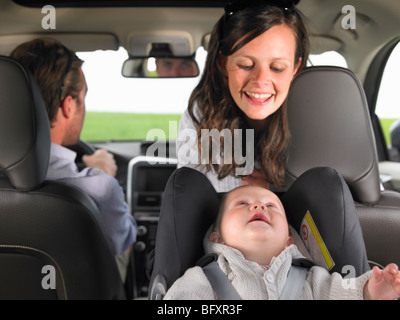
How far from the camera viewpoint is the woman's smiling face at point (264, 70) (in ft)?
5.56

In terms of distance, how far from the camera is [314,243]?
1493 mm

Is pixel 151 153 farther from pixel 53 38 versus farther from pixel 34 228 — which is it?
pixel 34 228

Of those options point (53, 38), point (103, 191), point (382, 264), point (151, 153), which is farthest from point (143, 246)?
point (382, 264)

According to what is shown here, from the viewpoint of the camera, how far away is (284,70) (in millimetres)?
1727

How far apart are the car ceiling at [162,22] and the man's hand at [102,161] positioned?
0.62m

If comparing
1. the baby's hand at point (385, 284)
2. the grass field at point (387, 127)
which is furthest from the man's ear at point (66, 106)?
the grass field at point (387, 127)

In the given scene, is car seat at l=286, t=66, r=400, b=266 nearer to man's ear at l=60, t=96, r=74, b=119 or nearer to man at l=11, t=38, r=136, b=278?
man at l=11, t=38, r=136, b=278

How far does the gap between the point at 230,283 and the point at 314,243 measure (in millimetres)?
294

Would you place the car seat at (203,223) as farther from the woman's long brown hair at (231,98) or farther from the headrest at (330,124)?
the woman's long brown hair at (231,98)

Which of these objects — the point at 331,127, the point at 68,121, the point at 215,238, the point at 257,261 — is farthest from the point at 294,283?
the point at 68,121

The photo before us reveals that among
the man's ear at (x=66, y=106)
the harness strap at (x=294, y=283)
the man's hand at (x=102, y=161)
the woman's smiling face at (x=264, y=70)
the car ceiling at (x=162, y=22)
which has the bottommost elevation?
the harness strap at (x=294, y=283)

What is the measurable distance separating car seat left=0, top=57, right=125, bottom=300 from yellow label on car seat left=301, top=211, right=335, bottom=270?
68 cm

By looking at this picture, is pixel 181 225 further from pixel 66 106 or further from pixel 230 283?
pixel 66 106

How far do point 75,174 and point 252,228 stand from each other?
34.1 inches
